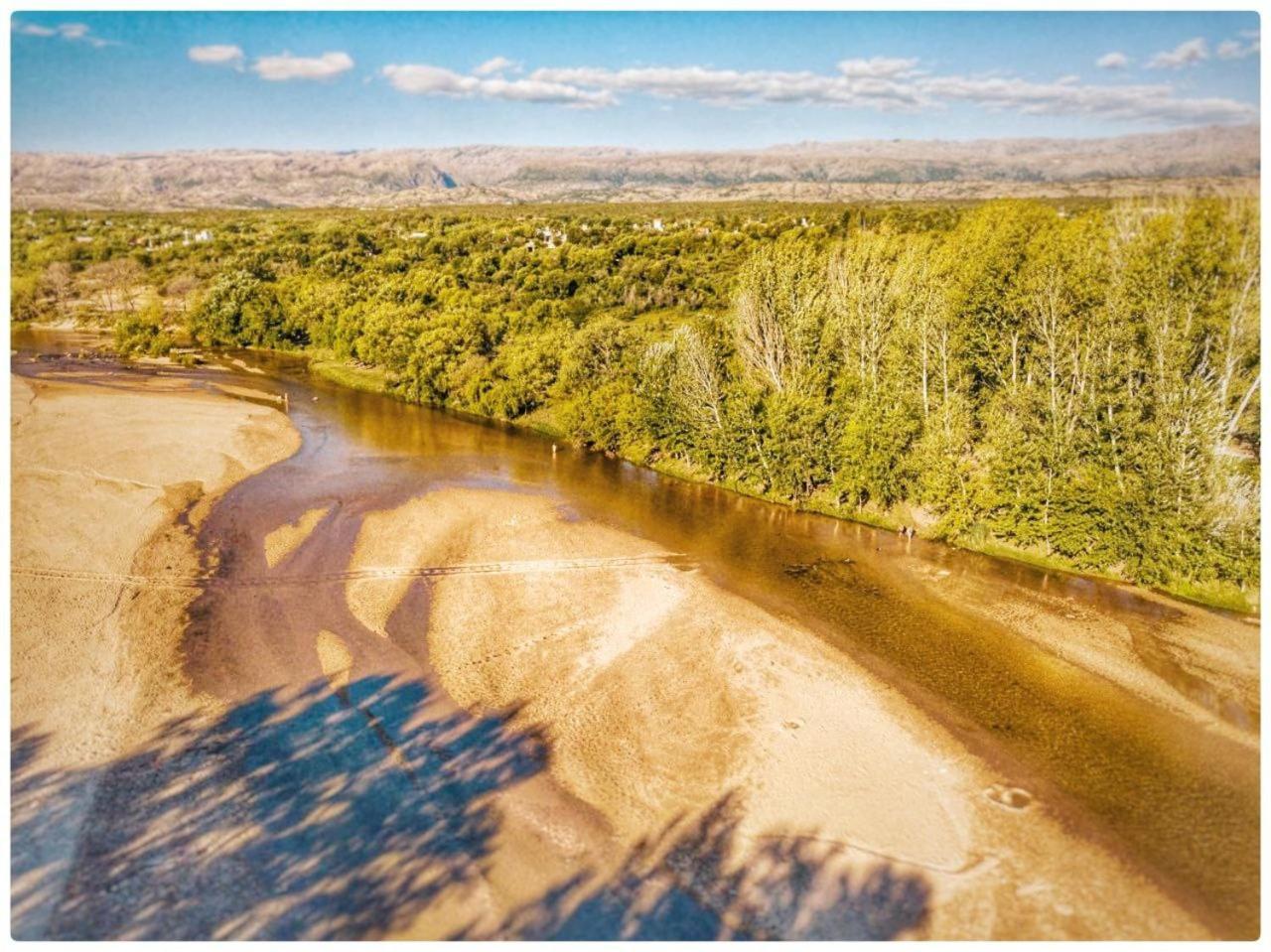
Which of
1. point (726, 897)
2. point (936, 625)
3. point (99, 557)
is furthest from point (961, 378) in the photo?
point (99, 557)

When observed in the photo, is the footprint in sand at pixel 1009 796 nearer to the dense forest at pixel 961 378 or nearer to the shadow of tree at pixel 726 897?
the shadow of tree at pixel 726 897

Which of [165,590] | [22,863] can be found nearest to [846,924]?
[22,863]

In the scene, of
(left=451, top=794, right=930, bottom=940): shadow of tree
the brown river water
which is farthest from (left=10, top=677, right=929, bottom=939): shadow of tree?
the brown river water

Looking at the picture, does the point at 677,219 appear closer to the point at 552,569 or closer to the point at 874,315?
the point at 874,315

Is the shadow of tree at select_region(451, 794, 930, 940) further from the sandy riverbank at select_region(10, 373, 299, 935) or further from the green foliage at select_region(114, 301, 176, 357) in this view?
the green foliage at select_region(114, 301, 176, 357)

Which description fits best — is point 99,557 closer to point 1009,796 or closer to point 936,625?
point 936,625
